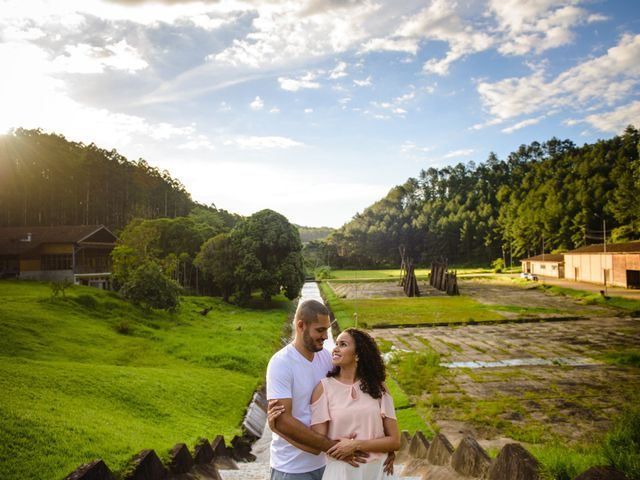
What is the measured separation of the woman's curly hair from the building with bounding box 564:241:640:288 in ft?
144

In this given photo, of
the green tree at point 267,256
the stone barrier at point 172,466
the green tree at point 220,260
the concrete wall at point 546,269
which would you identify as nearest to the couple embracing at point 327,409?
the stone barrier at point 172,466

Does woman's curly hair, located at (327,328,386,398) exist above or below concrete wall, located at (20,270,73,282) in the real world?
A: above

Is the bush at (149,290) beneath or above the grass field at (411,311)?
above

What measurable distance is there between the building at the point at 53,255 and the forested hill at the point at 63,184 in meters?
14.9

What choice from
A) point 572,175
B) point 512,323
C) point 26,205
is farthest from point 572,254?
point 26,205

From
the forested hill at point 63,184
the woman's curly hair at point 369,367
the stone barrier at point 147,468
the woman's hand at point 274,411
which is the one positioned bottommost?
the stone barrier at point 147,468

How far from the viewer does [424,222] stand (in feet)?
352

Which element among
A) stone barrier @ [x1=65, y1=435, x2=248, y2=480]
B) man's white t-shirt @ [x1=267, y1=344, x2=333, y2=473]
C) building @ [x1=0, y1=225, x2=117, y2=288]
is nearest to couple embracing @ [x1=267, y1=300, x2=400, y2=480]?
man's white t-shirt @ [x1=267, y1=344, x2=333, y2=473]

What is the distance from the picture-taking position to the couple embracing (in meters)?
2.88

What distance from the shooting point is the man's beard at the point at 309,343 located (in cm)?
313

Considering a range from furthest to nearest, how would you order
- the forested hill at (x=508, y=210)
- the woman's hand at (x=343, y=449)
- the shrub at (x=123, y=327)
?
the forested hill at (x=508, y=210)
the shrub at (x=123, y=327)
the woman's hand at (x=343, y=449)

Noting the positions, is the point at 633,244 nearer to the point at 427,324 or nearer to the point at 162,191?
the point at 427,324

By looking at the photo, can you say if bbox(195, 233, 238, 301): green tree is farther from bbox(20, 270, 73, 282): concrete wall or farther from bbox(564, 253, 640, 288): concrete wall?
bbox(564, 253, 640, 288): concrete wall

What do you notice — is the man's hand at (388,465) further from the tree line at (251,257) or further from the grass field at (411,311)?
the tree line at (251,257)
